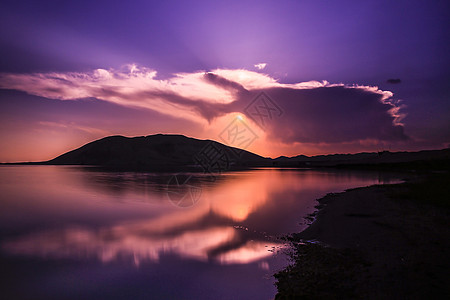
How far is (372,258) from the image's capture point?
8500 millimetres

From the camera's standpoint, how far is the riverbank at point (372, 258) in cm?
641

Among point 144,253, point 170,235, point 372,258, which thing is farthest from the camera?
point 170,235

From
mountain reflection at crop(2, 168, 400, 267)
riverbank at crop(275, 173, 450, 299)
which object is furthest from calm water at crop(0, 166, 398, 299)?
riverbank at crop(275, 173, 450, 299)

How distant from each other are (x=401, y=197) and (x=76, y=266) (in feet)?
76.1

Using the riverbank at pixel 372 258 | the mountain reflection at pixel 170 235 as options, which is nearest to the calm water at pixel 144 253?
the mountain reflection at pixel 170 235

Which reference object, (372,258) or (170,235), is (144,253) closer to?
(170,235)

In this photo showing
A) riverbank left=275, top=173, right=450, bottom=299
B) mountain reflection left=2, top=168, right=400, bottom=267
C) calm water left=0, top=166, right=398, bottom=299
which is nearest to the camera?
riverbank left=275, top=173, right=450, bottom=299

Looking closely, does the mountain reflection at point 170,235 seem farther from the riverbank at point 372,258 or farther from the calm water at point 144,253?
the riverbank at point 372,258

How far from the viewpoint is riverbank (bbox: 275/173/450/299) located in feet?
21.0

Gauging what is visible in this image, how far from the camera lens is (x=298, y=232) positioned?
44.2 ft

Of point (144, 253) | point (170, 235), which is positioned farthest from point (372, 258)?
point (170, 235)

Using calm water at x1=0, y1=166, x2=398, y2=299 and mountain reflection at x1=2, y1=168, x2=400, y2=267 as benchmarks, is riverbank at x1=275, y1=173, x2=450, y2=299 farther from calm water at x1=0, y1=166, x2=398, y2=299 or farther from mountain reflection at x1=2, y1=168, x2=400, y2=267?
mountain reflection at x1=2, y1=168, x2=400, y2=267

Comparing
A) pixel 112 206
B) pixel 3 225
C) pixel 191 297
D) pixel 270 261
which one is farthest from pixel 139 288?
pixel 112 206

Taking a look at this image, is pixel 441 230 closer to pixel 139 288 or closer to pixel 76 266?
pixel 139 288
